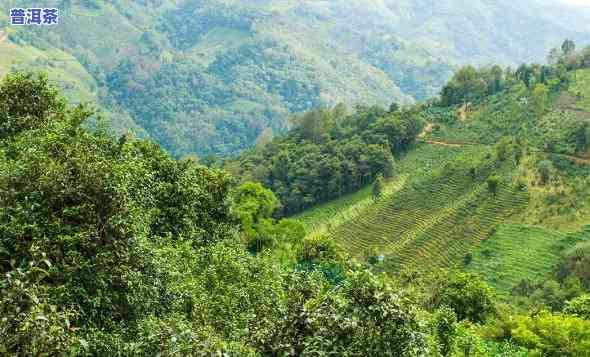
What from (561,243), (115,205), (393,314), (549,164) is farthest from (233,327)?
(549,164)

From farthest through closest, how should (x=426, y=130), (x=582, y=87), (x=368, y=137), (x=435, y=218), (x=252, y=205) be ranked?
(x=426, y=130) → (x=368, y=137) → (x=582, y=87) → (x=435, y=218) → (x=252, y=205)

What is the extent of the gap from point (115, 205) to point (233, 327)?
3.55 m

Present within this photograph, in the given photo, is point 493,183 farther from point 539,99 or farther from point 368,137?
point 368,137

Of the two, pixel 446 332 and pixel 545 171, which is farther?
pixel 545 171

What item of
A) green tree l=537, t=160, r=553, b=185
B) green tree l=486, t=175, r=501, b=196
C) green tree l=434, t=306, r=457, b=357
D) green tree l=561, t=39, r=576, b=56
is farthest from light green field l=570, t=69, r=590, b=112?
green tree l=434, t=306, r=457, b=357

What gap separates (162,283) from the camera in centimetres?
1166

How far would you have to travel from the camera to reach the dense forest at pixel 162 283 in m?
8.23

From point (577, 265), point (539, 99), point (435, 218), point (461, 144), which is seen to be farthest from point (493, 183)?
point (539, 99)

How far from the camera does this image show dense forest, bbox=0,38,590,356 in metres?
8.23

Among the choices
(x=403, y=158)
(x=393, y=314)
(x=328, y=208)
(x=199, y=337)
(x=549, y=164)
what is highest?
(x=393, y=314)

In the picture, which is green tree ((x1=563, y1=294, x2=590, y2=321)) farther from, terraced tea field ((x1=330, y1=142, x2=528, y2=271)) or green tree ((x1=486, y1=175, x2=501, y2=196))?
green tree ((x1=486, y1=175, x2=501, y2=196))

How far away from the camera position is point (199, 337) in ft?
27.0

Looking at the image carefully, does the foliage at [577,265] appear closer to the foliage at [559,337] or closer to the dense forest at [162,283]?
the dense forest at [162,283]

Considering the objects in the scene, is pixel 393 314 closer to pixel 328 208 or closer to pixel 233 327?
pixel 233 327
